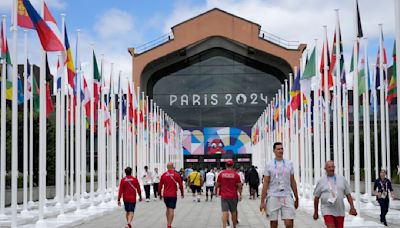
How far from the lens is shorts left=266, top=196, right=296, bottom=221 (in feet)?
36.3

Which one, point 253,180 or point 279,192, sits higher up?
point 279,192

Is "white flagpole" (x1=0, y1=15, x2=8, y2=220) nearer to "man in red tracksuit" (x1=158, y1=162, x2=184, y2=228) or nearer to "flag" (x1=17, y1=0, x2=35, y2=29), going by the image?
"flag" (x1=17, y1=0, x2=35, y2=29)

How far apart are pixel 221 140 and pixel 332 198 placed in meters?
63.9

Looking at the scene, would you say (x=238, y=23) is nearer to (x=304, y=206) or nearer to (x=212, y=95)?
(x=212, y=95)

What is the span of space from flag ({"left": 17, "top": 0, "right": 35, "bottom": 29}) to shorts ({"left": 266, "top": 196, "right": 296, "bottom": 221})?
891cm

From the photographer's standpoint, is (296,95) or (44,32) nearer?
(44,32)

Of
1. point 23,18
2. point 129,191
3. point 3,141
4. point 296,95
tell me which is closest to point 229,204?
point 129,191

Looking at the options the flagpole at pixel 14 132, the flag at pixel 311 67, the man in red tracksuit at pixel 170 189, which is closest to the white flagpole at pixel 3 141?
the flagpole at pixel 14 132

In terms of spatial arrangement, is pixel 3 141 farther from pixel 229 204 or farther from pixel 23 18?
pixel 229 204

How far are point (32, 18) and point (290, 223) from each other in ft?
29.9

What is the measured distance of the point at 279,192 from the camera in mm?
11148

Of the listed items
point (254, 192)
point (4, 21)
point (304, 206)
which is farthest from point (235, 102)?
point (4, 21)

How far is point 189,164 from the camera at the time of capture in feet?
256

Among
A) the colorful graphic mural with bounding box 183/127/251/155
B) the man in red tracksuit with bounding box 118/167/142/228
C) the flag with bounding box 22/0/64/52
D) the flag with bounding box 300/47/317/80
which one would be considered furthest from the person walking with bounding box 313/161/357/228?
the colorful graphic mural with bounding box 183/127/251/155
